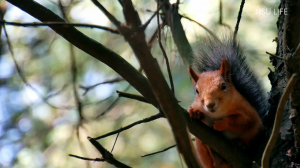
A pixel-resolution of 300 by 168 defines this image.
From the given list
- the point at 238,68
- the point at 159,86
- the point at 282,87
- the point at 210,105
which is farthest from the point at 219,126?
the point at 159,86

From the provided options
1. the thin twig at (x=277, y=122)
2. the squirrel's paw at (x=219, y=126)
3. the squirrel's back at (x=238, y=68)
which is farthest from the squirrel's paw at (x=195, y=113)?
the thin twig at (x=277, y=122)

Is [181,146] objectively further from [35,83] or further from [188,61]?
[35,83]

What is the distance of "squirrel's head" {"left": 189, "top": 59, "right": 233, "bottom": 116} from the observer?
179 centimetres

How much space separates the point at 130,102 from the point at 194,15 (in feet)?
4.25

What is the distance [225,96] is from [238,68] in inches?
12.5

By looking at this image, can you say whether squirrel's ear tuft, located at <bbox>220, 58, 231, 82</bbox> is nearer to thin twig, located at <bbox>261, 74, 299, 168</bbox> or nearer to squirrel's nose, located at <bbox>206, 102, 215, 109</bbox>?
squirrel's nose, located at <bbox>206, 102, 215, 109</bbox>

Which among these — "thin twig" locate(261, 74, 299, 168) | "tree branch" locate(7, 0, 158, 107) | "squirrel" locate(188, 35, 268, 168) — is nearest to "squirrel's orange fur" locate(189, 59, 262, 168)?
"squirrel" locate(188, 35, 268, 168)

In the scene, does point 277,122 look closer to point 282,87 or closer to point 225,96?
point 282,87

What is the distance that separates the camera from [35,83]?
3.27 meters

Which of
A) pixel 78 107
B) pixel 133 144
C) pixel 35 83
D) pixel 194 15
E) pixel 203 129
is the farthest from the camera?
pixel 133 144

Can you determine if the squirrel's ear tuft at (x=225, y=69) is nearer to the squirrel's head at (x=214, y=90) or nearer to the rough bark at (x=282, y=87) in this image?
the squirrel's head at (x=214, y=90)

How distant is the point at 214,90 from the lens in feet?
6.10

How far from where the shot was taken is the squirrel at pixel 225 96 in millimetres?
1845

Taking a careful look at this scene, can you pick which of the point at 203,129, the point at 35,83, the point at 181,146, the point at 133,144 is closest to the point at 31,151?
the point at 35,83
